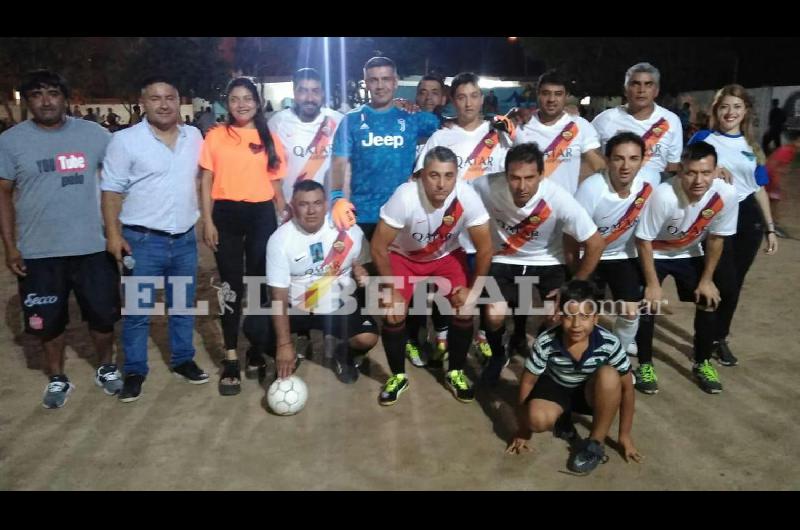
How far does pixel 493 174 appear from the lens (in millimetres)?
4703

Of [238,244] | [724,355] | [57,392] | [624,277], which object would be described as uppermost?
[238,244]

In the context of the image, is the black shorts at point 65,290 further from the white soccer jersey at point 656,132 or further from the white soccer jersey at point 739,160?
the white soccer jersey at point 739,160

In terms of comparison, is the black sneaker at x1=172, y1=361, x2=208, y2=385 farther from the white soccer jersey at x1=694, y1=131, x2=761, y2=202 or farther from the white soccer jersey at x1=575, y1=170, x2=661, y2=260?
the white soccer jersey at x1=694, y1=131, x2=761, y2=202

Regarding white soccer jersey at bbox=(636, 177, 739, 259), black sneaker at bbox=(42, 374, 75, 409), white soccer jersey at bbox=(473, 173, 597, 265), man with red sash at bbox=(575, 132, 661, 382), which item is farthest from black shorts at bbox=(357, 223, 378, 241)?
black sneaker at bbox=(42, 374, 75, 409)

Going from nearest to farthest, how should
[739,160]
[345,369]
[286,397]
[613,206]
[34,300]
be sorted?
1. [286,397]
2. [34,300]
3. [613,206]
4. [739,160]
5. [345,369]

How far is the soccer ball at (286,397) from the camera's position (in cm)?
417

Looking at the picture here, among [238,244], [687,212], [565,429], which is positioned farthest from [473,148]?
[565,429]

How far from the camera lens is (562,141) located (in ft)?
16.6

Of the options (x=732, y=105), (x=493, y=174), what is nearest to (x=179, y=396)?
(x=493, y=174)

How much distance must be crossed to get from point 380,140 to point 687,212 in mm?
2291

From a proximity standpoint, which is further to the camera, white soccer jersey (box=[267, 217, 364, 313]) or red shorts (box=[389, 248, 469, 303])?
red shorts (box=[389, 248, 469, 303])

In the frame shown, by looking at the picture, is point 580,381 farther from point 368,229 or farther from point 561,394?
point 368,229

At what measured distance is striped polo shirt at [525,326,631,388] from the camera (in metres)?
3.54

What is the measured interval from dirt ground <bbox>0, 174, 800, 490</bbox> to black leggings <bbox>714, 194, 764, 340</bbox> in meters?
0.41
